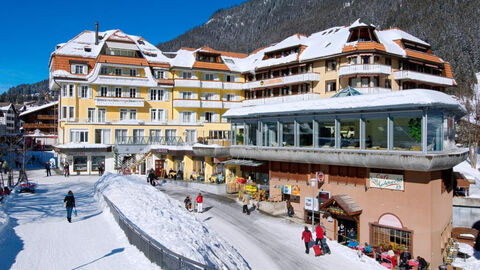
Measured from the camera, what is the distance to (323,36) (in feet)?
191

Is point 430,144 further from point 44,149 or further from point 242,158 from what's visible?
point 44,149

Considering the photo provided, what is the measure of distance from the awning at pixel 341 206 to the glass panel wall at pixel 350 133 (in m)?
3.81

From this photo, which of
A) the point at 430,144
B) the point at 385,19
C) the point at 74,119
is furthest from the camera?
the point at 385,19

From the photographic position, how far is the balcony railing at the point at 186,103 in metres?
57.8

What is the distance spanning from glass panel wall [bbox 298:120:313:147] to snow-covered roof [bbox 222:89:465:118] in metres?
1.07

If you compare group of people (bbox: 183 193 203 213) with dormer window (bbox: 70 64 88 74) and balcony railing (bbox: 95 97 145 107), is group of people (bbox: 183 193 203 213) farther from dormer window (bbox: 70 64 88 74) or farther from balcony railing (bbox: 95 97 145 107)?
dormer window (bbox: 70 64 88 74)

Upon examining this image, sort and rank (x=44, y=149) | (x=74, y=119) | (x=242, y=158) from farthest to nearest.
Answer: (x=44, y=149) < (x=74, y=119) < (x=242, y=158)

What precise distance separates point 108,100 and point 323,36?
3366 cm

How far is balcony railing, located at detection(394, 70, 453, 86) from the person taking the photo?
49812 mm

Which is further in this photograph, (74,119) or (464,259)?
Answer: (74,119)

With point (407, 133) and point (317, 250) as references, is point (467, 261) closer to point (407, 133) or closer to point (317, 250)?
point (407, 133)

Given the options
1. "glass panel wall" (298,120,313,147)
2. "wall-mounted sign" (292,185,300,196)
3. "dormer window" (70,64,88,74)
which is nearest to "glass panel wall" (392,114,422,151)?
"glass panel wall" (298,120,313,147)

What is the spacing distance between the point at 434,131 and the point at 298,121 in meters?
10.2

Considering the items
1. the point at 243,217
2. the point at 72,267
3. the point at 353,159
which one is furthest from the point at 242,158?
the point at 72,267
